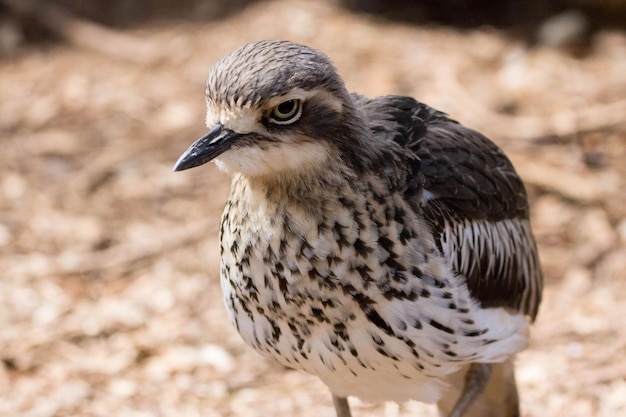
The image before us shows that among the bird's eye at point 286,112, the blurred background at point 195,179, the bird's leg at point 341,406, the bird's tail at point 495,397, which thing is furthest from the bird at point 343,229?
the blurred background at point 195,179

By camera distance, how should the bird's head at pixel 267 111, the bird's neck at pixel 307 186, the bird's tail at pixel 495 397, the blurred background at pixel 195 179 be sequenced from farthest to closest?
1. the blurred background at pixel 195 179
2. the bird's tail at pixel 495 397
3. the bird's neck at pixel 307 186
4. the bird's head at pixel 267 111

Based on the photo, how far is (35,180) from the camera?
6.05 meters

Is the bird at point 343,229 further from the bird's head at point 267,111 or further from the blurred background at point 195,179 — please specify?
the blurred background at point 195,179

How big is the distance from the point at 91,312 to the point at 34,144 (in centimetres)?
202

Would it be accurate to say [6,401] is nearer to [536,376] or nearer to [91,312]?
[91,312]

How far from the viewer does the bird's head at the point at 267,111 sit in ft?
8.70

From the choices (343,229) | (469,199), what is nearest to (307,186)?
(343,229)

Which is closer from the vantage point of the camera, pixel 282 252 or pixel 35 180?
pixel 282 252

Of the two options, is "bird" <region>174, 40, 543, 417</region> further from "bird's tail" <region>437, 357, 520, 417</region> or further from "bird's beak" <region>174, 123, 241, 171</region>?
"bird's tail" <region>437, 357, 520, 417</region>

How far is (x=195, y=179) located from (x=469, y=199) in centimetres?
302

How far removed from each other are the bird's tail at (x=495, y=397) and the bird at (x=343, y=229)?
1.55 feet

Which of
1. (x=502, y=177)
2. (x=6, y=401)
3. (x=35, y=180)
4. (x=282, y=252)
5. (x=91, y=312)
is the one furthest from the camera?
(x=35, y=180)

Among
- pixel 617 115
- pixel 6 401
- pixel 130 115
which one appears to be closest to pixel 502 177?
pixel 6 401

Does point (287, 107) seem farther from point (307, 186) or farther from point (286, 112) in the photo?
point (307, 186)
